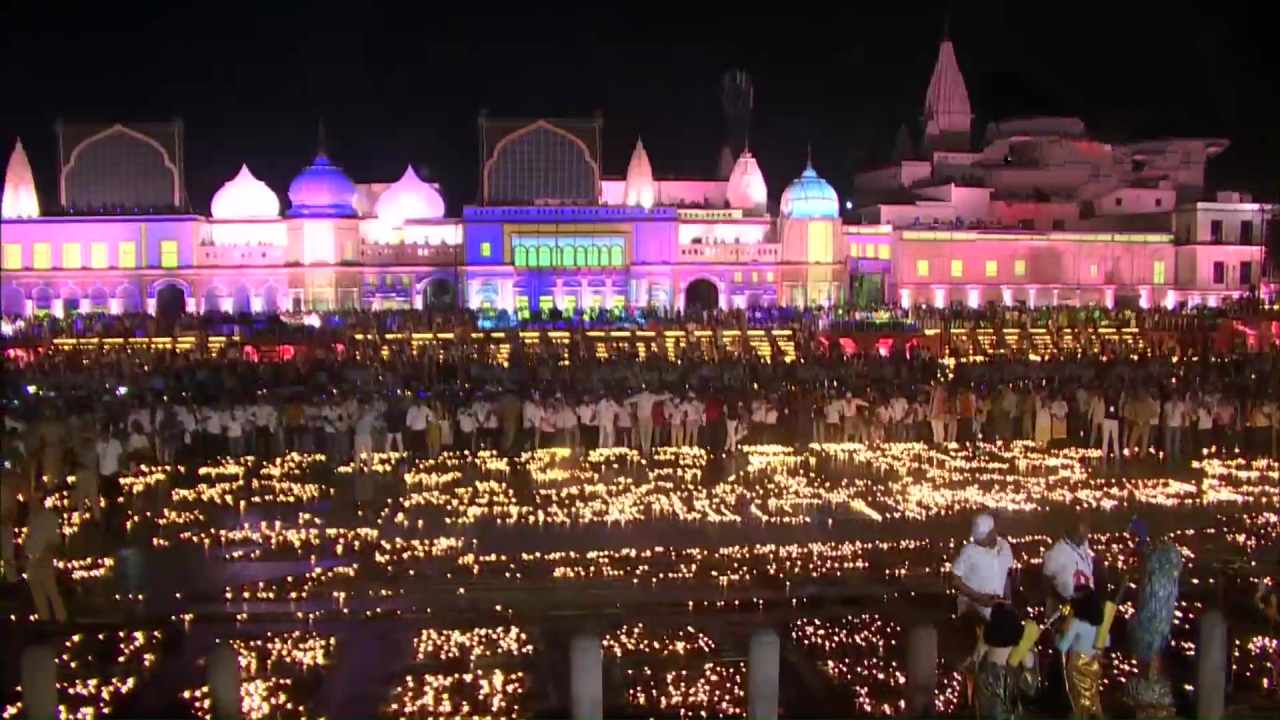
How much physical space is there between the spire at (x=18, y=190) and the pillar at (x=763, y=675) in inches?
2111

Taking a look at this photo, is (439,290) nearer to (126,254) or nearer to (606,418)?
(126,254)

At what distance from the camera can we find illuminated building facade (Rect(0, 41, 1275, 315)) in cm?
5475

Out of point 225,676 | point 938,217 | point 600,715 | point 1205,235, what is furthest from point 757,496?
point 1205,235

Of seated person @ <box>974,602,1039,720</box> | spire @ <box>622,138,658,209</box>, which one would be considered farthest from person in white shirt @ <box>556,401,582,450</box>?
spire @ <box>622,138,658,209</box>

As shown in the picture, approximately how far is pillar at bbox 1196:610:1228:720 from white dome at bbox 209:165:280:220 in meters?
51.2

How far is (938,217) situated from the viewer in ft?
196

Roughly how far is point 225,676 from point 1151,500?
1320cm

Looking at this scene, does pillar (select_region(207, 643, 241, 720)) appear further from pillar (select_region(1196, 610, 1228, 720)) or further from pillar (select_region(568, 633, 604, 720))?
pillar (select_region(1196, 610, 1228, 720))

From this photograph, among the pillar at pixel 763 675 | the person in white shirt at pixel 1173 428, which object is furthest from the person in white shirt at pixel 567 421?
the pillar at pixel 763 675

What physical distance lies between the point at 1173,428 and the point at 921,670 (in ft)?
43.3

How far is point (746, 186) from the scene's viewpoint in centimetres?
5925

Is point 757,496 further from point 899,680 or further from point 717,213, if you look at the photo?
point 717,213

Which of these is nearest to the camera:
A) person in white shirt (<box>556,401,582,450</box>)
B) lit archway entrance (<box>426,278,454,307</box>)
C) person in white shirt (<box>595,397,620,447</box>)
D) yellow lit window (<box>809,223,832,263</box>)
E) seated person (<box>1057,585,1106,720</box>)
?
seated person (<box>1057,585,1106,720</box>)

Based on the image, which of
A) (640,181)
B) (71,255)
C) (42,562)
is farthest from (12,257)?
(42,562)
